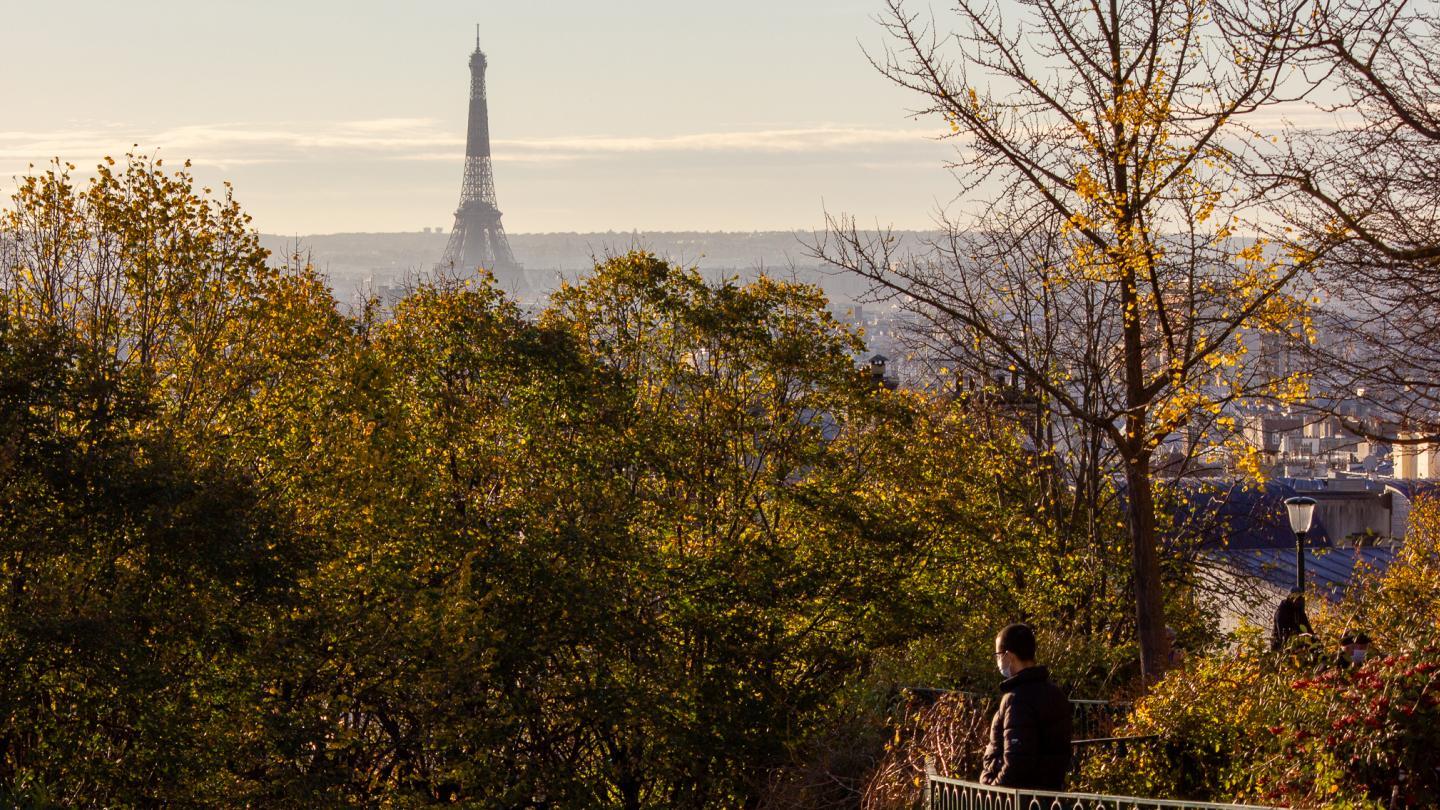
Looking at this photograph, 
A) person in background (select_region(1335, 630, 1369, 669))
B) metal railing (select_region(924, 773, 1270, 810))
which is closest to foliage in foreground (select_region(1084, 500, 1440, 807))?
person in background (select_region(1335, 630, 1369, 669))

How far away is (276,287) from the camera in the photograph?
84.9ft

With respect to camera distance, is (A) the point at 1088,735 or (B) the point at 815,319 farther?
(B) the point at 815,319

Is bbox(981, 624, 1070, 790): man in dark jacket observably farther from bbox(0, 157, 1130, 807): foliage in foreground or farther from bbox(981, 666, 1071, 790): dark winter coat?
bbox(0, 157, 1130, 807): foliage in foreground

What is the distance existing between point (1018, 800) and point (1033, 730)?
0.39 m

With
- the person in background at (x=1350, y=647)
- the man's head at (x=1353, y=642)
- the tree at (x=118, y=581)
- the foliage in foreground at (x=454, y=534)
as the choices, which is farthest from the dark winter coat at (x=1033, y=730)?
the tree at (x=118, y=581)

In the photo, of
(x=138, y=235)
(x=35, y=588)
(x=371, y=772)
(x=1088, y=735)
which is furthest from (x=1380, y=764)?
(x=138, y=235)

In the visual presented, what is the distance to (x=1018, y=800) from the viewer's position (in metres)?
8.92

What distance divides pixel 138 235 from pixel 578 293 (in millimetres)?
6569

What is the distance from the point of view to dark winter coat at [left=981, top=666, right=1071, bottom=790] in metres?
8.88

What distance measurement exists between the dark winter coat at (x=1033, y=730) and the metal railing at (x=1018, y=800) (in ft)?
0.35

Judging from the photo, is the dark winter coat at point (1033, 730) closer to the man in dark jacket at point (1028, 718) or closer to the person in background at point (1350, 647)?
the man in dark jacket at point (1028, 718)

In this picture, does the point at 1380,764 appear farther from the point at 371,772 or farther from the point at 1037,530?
the point at 1037,530

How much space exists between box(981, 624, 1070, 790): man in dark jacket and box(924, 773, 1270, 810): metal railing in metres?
0.13

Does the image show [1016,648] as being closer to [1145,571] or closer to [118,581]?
[1145,571]
